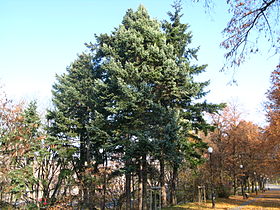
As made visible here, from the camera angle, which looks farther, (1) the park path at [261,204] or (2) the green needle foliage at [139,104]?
(1) the park path at [261,204]

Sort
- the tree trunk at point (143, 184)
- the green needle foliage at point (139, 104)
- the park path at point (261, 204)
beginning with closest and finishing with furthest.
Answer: the green needle foliage at point (139, 104)
the tree trunk at point (143, 184)
the park path at point (261, 204)

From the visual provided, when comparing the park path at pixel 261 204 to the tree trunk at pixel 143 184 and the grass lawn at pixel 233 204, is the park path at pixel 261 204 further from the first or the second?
the tree trunk at pixel 143 184

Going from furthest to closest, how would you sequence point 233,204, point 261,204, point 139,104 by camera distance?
point 261,204
point 233,204
point 139,104

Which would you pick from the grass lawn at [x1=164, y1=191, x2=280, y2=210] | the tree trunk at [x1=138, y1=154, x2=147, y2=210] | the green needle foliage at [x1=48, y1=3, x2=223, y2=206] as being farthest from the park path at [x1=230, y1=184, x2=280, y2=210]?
the tree trunk at [x1=138, y1=154, x2=147, y2=210]

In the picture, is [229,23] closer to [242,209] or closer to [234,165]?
[242,209]

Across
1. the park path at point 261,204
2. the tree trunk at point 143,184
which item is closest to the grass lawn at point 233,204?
the park path at point 261,204

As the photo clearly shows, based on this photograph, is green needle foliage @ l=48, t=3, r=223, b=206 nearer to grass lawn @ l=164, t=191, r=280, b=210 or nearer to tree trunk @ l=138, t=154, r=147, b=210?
tree trunk @ l=138, t=154, r=147, b=210

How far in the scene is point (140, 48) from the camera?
1505 cm

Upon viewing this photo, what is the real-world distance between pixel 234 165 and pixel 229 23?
80.1ft

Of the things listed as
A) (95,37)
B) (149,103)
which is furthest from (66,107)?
(149,103)

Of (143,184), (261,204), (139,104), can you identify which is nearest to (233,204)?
(261,204)

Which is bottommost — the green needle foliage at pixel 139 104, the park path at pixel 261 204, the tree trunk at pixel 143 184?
the park path at pixel 261 204

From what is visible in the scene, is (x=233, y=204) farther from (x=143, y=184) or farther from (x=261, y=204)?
(x=143, y=184)

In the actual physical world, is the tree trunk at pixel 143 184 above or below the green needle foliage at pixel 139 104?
below
